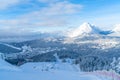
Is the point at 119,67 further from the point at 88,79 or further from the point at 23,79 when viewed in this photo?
the point at 23,79

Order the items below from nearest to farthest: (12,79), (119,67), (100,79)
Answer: (12,79) → (100,79) → (119,67)

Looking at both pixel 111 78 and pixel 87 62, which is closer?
pixel 111 78

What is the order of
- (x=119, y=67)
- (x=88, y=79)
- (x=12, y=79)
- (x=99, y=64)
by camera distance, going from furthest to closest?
(x=99, y=64)
(x=119, y=67)
(x=88, y=79)
(x=12, y=79)

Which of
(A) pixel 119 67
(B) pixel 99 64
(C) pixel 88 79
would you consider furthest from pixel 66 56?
(C) pixel 88 79

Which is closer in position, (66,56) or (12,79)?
(12,79)

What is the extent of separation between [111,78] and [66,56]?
299 ft

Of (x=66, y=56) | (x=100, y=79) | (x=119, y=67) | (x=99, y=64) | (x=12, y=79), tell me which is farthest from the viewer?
(x=66, y=56)

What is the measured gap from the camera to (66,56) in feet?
383

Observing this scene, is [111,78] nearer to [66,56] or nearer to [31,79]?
[31,79]

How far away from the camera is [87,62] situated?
80.1 metres

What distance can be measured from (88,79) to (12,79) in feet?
21.8

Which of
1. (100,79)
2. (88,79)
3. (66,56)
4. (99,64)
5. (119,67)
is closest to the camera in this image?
(100,79)

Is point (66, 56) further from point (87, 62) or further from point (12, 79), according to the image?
point (12, 79)

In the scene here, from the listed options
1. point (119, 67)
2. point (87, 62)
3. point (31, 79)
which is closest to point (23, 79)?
point (31, 79)
